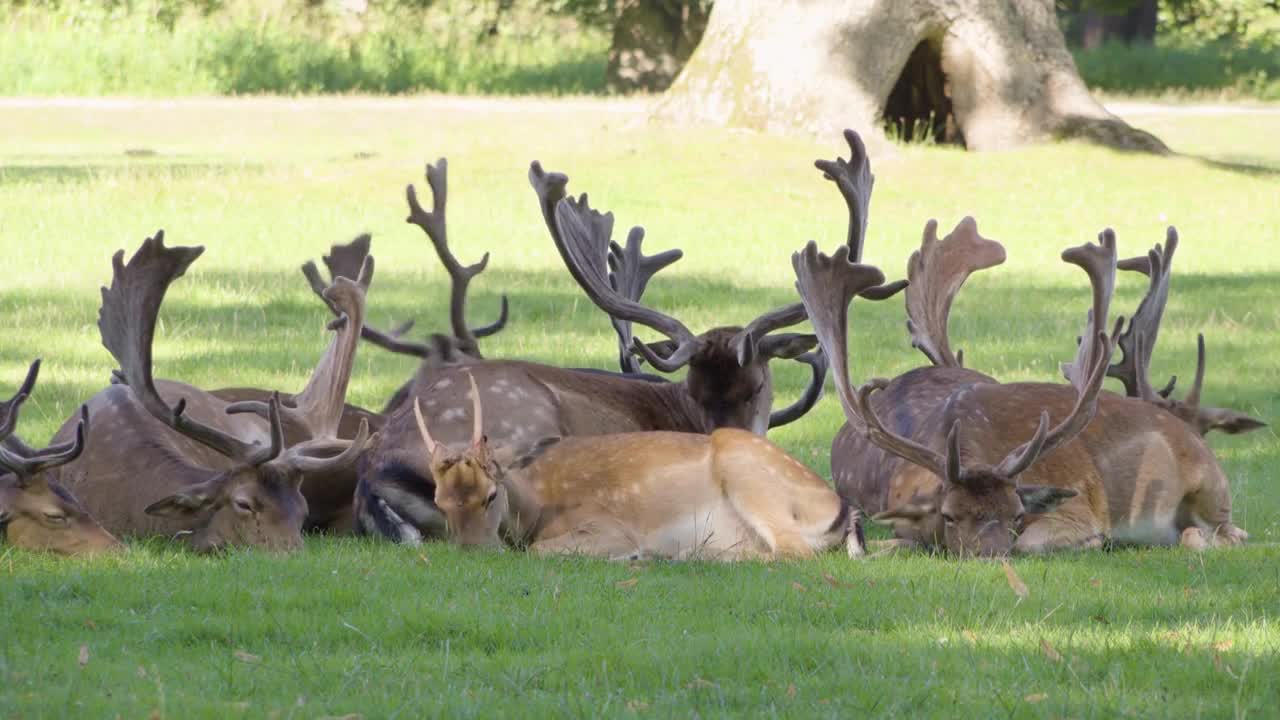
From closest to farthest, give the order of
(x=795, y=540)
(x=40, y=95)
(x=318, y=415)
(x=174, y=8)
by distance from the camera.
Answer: (x=795, y=540)
(x=318, y=415)
(x=40, y=95)
(x=174, y=8)

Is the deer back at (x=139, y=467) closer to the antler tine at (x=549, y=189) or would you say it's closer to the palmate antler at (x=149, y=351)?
the palmate antler at (x=149, y=351)

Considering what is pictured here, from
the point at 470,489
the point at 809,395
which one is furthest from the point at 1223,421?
the point at 470,489

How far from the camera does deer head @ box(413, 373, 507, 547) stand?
777 cm

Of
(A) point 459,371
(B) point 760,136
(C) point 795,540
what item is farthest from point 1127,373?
(B) point 760,136

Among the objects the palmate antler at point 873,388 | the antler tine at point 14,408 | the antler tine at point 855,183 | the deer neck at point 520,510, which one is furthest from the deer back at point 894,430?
the antler tine at point 14,408

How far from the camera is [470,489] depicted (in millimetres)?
7848

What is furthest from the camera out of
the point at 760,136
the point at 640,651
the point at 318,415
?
the point at 760,136

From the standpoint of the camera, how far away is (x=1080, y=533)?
27.4 ft

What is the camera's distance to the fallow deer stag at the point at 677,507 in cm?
816

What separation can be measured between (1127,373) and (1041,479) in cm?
171

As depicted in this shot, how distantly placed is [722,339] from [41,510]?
11.3 feet

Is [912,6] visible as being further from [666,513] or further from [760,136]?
[666,513]

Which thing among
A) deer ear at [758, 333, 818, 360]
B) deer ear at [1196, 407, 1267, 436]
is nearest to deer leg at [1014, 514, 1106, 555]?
deer ear at [1196, 407, 1267, 436]

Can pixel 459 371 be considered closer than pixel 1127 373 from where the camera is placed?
Result: Yes
